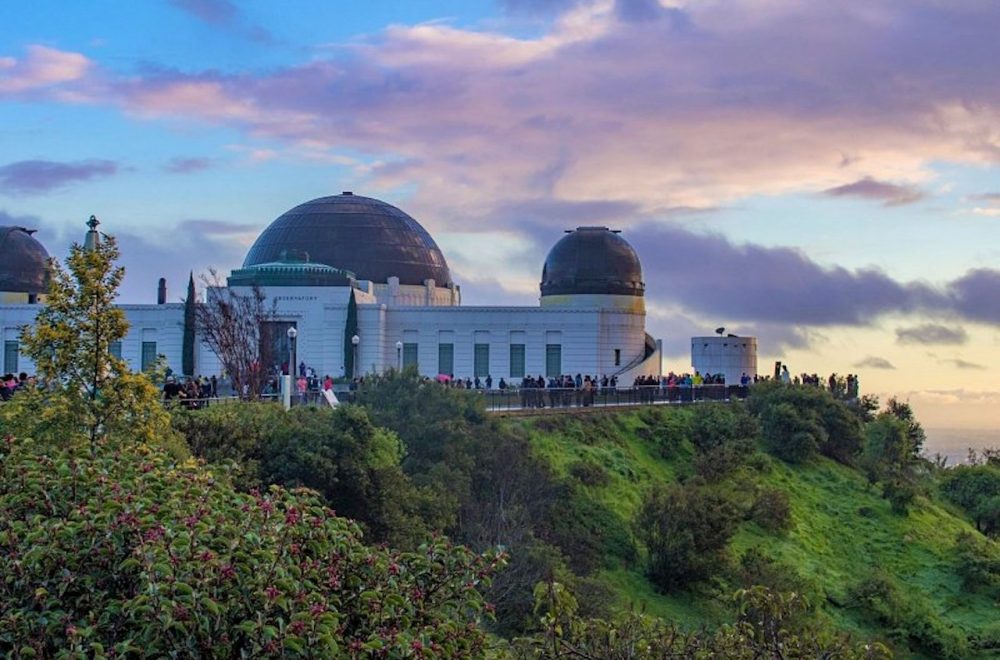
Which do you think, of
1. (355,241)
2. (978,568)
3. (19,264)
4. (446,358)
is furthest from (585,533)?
(19,264)

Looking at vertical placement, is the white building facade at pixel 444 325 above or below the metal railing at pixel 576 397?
above

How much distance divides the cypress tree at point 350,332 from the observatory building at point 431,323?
4 centimetres

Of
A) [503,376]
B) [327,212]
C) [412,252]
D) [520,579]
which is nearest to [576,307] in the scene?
[503,376]

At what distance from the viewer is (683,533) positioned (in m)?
34.2

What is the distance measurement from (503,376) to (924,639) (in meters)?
28.5

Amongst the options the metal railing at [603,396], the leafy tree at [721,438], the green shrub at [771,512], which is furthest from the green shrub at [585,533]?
the leafy tree at [721,438]

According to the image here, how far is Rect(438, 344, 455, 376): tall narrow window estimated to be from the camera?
60.2 meters

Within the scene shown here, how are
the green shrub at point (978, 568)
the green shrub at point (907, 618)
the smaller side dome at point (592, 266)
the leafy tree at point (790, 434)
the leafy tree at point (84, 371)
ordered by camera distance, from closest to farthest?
the leafy tree at point (84, 371), the green shrub at point (907, 618), the green shrub at point (978, 568), the leafy tree at point (790, 434), the smaller side dome at point (592, 266)

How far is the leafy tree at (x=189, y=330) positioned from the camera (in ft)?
190

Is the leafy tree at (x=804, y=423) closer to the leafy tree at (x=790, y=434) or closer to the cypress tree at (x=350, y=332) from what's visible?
the leafy tree at (x=790, y=434)

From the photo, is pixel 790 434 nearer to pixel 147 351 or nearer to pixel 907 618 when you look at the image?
pixel 907 618

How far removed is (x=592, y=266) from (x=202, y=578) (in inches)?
2151

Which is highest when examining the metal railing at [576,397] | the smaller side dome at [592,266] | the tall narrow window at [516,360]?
the smaller side dome at [592,266]

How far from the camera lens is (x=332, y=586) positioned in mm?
10938
